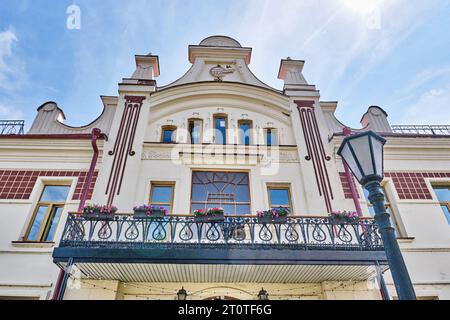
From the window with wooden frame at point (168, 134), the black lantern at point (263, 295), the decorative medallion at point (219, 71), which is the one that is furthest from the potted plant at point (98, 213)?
the decorative medallion at point (219, 71)

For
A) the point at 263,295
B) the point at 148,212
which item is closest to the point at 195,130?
the point at 148,212

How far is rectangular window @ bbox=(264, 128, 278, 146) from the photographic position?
400 inches

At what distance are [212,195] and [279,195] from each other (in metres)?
2.03

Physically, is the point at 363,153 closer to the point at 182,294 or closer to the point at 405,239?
the point at 182,294

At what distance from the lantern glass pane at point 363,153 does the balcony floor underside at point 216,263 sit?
3.38 meters

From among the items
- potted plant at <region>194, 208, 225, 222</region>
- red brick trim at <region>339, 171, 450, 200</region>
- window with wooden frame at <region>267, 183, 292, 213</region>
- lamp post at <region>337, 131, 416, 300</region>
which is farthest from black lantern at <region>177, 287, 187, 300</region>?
red brick trim at <region>339, 171, 450, 200</region>

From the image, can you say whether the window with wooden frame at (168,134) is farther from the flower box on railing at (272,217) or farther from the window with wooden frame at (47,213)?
the flower box on railing at (272,217)

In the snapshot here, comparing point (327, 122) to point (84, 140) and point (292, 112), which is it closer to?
point (292, 112)

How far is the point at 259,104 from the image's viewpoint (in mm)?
10938

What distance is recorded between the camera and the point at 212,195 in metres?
8.84

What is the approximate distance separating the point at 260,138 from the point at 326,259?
4.82 m

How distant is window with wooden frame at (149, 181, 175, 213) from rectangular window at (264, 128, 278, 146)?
3582 millimetres

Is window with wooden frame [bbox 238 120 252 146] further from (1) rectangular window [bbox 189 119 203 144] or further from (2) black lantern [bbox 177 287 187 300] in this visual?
(2) black lantern [bbox 177 287 187 300]
